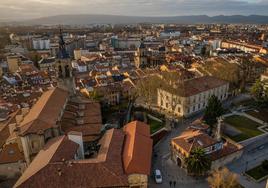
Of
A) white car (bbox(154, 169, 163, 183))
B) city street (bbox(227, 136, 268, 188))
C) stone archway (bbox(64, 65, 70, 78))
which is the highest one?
stone archway (bbox(64, 65, 70, 78))

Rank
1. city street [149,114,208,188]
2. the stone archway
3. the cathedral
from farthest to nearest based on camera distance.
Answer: the stone archway < the cathedral < city street [149,114,208,188]

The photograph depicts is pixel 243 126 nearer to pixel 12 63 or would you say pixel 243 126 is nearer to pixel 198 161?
pixel 198 161

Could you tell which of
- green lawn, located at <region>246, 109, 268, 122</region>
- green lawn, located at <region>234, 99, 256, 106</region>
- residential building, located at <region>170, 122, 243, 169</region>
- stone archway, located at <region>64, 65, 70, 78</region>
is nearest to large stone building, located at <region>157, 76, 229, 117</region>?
green lawn, located at <region>234, 99, 256, 106</region>

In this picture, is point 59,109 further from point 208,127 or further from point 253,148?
point 253,148

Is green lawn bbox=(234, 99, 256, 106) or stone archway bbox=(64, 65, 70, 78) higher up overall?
stone archway bbox=(64, 65, 70, 78)

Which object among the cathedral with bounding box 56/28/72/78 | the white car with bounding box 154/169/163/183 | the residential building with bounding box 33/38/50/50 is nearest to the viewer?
the white car with bounding box 154/169/163/183

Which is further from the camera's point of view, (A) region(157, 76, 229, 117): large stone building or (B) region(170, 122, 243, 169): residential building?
(A) region(157, 76, 229, 117): large stone building

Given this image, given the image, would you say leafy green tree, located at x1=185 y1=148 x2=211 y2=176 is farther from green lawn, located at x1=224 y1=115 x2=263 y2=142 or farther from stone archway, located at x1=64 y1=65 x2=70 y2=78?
stone archway, located at x1=64 y1=65 x2=70 y2=78

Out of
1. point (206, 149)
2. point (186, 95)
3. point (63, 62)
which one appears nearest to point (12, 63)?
point (63, 62)
